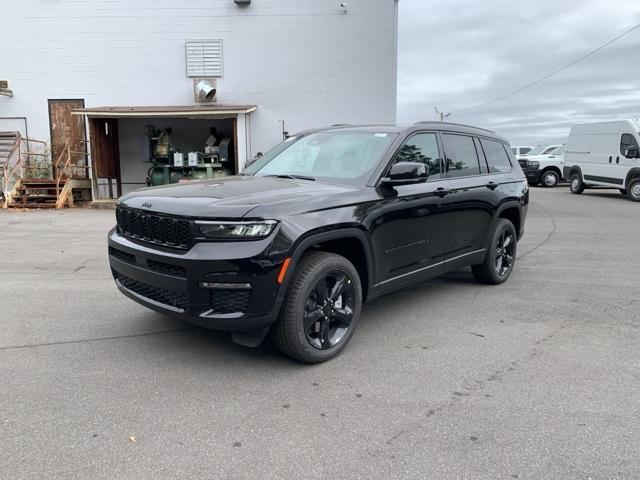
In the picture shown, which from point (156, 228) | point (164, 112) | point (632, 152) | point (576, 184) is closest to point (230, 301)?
point (156, 228)

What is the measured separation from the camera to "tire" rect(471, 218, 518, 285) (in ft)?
19.9

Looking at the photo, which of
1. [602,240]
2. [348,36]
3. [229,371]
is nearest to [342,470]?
[229,371]

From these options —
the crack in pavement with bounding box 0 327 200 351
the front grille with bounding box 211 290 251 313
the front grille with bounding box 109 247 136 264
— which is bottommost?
the crack in pavement with bounding box 0 327 200 351

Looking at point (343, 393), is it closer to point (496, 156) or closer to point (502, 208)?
point (502, 208)

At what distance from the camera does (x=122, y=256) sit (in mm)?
4160

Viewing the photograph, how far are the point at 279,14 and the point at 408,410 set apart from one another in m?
16.2

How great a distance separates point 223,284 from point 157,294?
0.66 meters

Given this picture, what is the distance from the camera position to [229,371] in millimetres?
3811

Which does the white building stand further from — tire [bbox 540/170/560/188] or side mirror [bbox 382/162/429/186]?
side mirror [bbox 382/162/429/186]

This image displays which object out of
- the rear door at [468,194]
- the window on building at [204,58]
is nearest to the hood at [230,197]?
the rear door at [468,194]

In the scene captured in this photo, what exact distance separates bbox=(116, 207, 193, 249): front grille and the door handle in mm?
2497

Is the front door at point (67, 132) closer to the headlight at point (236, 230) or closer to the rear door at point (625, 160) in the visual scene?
the headlight at point (236, 230)

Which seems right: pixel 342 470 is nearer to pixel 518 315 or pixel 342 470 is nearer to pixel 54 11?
pixel 518 315

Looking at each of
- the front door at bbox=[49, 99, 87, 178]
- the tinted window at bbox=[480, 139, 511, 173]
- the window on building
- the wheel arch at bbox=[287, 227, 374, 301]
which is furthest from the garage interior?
the wheel arch at bbox=[287, 227, 374, 301]
